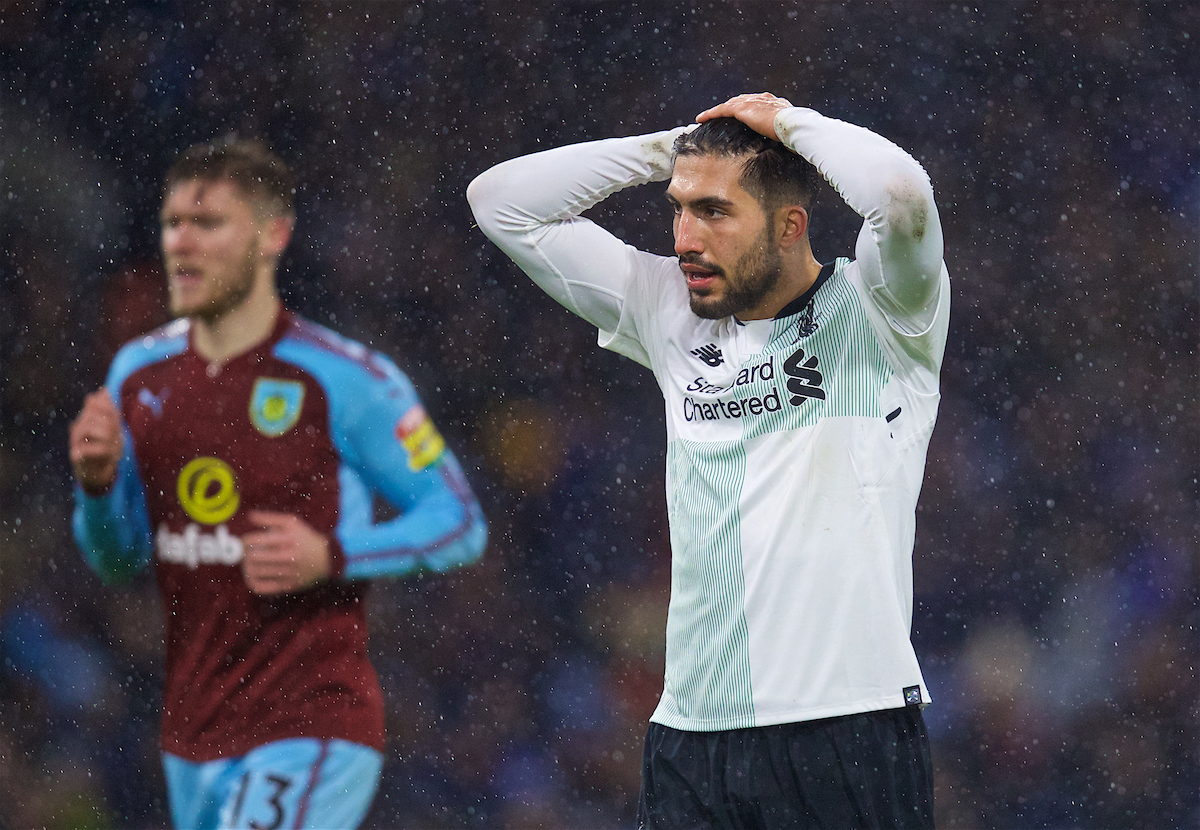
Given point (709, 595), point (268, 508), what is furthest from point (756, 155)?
point (268, 508)

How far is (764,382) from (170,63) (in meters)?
3.27

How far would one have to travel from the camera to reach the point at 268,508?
3.38m

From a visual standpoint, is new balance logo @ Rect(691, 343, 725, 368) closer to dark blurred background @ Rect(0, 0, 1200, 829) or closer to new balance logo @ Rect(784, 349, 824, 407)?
new balance logo @ Rect(784, 349, 824, 407)

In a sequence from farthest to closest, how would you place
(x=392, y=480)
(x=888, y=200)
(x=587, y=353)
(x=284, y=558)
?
(x=587, y=353) < (x=392, y=480) < (x=284, y=558) < (x=888, y=200)

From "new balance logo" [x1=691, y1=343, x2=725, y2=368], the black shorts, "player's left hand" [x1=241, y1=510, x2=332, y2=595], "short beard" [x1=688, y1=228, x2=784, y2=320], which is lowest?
the black shorts

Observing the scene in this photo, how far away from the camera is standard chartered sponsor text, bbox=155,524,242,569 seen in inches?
135

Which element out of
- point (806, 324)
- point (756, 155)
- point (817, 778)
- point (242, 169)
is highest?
point (242, 169)

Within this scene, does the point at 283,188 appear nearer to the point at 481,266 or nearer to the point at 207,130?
the point at 207,130

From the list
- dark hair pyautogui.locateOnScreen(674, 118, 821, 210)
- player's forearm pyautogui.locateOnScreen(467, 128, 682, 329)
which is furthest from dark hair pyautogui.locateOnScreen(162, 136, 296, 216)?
dark hair pyautogui.locateOnScreen(674, 118, 821, 210)

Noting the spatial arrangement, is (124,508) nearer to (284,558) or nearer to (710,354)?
(284,558)

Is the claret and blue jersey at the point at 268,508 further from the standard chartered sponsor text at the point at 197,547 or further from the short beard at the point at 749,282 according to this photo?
the short beard at the point at 749,282

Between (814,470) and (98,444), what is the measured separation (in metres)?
1.94

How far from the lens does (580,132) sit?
4.67 m

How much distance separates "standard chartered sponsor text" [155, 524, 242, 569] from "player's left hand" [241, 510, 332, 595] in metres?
0.13
